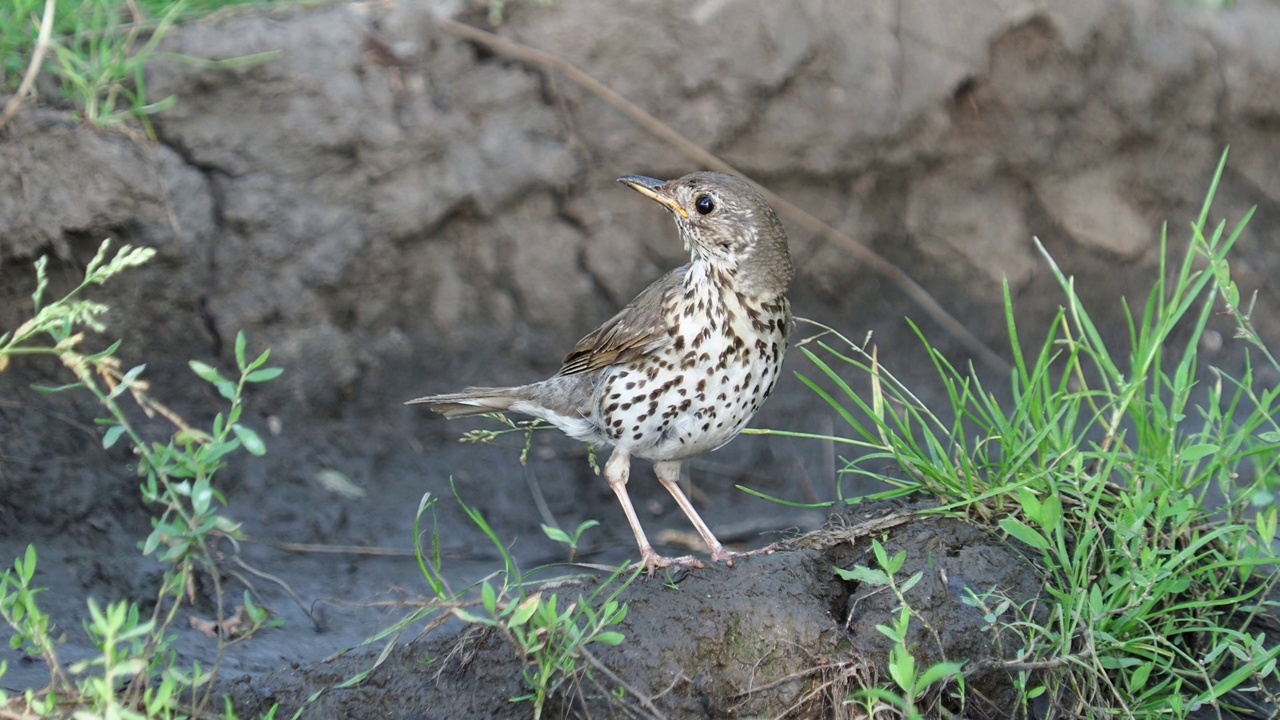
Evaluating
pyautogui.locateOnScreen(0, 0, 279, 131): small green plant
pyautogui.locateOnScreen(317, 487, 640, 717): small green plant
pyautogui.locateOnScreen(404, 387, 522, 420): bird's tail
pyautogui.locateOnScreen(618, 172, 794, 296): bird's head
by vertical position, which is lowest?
pyautogui.locateOnScreen(404, 387, 522, 420): bird's tail

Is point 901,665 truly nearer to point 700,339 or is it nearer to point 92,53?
point 700,339

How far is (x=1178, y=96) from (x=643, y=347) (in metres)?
3.91

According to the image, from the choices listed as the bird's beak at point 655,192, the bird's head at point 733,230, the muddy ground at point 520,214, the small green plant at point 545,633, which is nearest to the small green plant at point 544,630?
the small green plant at point 545,633

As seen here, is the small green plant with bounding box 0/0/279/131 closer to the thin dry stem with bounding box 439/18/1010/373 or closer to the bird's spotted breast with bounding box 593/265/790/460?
the thin dry stem with bounding box 439/18/1010/373

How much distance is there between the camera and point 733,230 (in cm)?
407

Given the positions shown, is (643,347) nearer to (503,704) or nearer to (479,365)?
(503,704)

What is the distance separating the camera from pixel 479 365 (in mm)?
6285

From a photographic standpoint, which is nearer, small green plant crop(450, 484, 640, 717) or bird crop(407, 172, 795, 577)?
small green plant crop(450, 484, 640, 717)

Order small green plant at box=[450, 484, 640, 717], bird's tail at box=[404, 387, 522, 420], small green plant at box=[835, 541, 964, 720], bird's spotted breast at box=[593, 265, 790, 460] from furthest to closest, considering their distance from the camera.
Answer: bird's tail at box=[404, 387, 522, 420] → bird's spotted breast at box=[593, 265, 790, 460] → small green plant at box=[450, 484, 640, 717] → small green plant at box=[835, 541, 964, 720]

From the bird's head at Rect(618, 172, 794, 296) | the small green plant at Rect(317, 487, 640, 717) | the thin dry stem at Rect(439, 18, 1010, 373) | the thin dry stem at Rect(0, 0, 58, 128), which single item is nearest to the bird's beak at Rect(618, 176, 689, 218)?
the bird's head at Rect(618, 172, 794, 296)

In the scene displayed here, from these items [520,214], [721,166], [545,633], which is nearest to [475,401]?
[545,633]

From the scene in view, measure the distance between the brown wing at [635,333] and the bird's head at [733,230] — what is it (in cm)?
16

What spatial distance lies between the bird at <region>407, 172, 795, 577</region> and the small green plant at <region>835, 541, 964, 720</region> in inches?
25.0

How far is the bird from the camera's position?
13.0 feet
